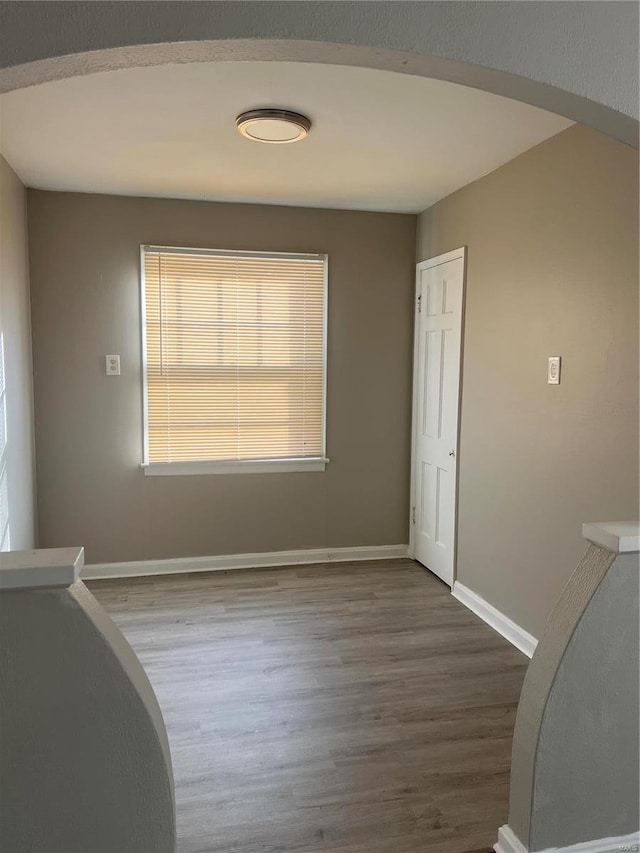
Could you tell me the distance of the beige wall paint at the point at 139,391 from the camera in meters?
3.91

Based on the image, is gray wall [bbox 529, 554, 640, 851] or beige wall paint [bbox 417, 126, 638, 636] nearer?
gray wall [bbox 529, 554, 640, 851]

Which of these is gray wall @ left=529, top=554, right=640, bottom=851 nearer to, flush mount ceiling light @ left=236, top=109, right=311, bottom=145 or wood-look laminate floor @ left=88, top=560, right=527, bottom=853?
wood-look laminate floor @ left=88, top=560, right=527, bottom=853

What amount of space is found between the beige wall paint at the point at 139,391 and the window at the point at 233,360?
93 millimetres

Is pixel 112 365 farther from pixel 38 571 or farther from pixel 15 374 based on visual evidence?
pixel 38 571

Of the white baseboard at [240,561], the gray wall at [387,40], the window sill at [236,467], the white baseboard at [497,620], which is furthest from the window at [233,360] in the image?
the gray wall at [387,40]

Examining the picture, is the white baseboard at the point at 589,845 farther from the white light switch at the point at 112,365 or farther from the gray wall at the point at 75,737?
the white light switch at the point at 112,365

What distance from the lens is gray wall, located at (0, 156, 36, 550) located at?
3119 millimetres

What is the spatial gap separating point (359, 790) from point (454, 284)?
9.32ft

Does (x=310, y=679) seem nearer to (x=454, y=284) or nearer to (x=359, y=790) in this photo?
(x=359, y=790)

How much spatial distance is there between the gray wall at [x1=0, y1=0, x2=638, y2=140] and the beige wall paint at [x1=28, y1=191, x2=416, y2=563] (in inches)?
102

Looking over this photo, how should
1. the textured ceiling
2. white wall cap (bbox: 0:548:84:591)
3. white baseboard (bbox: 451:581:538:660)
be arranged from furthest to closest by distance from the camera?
white baseboard (bbox: 451:581:538:660) → the textured ceiling → white wall cap (bbox: 0:548:84:591)

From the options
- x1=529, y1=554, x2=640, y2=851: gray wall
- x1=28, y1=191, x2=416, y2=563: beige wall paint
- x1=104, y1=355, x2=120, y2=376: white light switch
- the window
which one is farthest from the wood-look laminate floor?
x1=104, y1=355, x2=120, y2=376: white light switch

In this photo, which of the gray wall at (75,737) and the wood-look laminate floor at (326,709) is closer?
the gray wall at (75,737)

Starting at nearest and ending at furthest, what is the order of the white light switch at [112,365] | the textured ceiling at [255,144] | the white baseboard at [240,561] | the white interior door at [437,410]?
the textured ceiling at [255,144], the white interior door at [437,410], the white light switch at [112,365], the white baseboard at [240,561]
